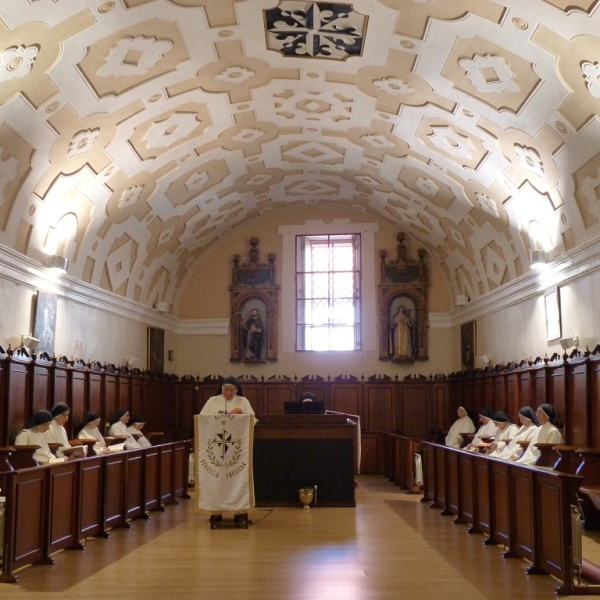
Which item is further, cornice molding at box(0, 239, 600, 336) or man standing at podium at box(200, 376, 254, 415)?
cornice molding at box(0, 239, 600, 336)

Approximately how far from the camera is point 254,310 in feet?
67.3

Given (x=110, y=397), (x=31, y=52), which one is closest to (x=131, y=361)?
(x=110, y=397)

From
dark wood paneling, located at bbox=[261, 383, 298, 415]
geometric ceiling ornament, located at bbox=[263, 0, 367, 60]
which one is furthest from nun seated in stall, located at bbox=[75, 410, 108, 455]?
geometric ceiling ornament, located at bbox=[263, 0, 367, 60]

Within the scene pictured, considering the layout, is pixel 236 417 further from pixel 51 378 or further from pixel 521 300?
pixel 521 300

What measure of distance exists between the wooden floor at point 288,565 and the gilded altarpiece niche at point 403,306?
9.73 metres

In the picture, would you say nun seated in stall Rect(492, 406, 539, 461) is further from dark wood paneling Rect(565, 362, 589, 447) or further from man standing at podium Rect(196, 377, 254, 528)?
man standing at podium Rect(196, 377, 254, 528)

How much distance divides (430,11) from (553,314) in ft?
20.4

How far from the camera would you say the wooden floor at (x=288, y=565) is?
622cm

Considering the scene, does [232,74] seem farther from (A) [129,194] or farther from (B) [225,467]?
(B) [225,467]

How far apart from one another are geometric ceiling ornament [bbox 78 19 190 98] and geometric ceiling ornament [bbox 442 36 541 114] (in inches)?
150

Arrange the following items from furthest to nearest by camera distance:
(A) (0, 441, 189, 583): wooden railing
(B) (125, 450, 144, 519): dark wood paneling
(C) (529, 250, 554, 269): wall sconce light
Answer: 1. (C) (529, 250, 554, 269): wall sconce light
2. (B) (125, 450, 144, 519): dark wood paneling
3. (A) (0, 441, 189, 583): wooden railing

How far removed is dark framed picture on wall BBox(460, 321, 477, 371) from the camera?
60.7 feet

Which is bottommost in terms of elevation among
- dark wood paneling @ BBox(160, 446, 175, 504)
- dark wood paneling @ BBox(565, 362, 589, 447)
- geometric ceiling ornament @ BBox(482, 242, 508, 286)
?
dark wood paneling @ BBox(160, 446, 175, 504)

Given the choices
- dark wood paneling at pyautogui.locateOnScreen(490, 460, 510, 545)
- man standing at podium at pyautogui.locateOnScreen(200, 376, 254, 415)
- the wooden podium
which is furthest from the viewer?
the wooden podium
